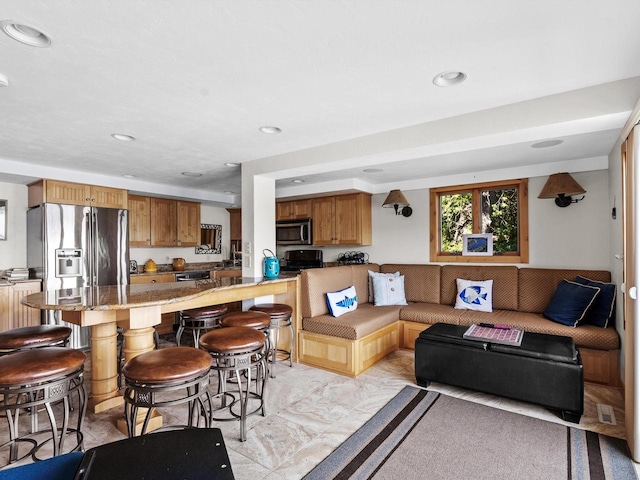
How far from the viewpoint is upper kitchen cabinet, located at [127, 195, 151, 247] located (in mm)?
5344

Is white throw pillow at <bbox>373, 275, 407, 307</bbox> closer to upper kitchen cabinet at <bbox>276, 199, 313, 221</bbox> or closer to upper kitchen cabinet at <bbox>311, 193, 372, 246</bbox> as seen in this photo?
upper kitchen cabinet at <bbox>311, 193, 372, 246</bbox>

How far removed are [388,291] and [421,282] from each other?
546mm

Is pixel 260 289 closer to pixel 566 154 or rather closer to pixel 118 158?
pixel 118 158

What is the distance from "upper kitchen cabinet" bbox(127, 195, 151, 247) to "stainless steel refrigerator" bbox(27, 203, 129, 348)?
21.5 inches

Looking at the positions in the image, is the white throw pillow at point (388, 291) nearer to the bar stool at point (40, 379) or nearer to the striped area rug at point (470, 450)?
the striped area rug at point (470, 450)

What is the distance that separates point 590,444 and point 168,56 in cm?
335

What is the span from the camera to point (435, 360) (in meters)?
3.03

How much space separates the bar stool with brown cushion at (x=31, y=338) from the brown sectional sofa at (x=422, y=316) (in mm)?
2097

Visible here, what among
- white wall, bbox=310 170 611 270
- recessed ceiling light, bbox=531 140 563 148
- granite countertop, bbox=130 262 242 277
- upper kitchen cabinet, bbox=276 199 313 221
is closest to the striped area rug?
white wall, bbox=310 170 611 270

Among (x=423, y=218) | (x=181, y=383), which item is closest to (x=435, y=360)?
(x=181, y=383)

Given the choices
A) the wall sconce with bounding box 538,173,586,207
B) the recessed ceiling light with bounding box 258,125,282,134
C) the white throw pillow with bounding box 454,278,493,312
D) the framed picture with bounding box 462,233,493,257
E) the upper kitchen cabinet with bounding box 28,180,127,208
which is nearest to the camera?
the recessed ceiling light with bounding box 258,125,282,134

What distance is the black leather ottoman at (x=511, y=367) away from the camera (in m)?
2.50

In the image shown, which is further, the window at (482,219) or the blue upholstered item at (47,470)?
the window at (482,219)

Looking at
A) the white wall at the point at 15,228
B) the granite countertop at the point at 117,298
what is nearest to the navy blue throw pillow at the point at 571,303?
the granite countertop at the point at 117,298
